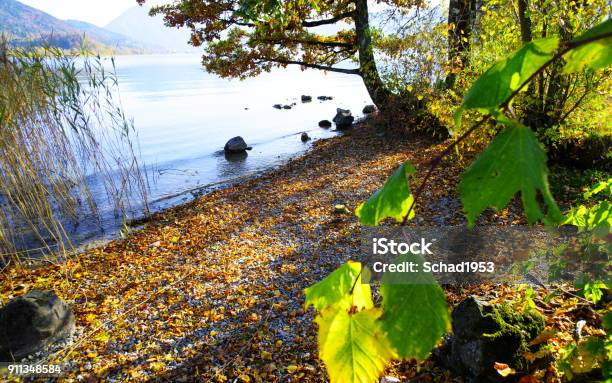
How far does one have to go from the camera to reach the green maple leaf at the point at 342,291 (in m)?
0.68

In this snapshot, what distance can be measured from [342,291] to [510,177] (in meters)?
0.34

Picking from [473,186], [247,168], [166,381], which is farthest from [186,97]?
[473,186]

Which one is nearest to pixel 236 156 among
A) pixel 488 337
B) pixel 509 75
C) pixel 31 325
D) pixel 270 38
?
pixel 270 38

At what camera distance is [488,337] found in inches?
94.0

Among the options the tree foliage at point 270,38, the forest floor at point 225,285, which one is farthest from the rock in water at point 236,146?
the forest floor at point 225,285

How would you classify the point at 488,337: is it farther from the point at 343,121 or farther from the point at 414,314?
the point at 343,121

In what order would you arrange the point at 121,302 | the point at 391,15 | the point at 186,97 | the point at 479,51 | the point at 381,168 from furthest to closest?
the point at 186,97 < the point at 391,15 < the point at 381,168 < the point at 479,51 < the point at 121,302

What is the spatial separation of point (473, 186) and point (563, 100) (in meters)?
5.72

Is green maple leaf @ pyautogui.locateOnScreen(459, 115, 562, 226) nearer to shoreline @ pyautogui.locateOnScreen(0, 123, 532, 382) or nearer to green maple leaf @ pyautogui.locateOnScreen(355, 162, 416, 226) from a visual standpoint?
green maple leaf @ pyautogui.locateOnScreen(355, 162, 416, 226)

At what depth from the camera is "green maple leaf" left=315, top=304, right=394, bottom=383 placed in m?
0.63

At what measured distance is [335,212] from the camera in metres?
6.13

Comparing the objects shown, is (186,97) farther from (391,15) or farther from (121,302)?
(121,302)

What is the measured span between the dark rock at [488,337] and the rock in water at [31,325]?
3.52 meters

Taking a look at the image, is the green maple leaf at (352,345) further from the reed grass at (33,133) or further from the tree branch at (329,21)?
the tree branch at (329,21)
